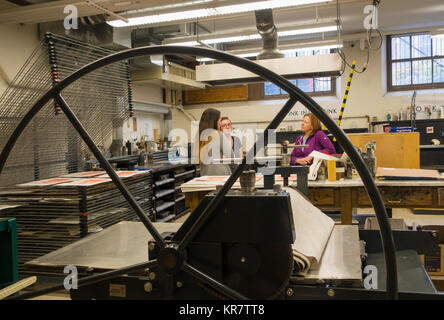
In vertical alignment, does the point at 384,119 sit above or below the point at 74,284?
above

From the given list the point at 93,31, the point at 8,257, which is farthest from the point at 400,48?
the point at 8,257

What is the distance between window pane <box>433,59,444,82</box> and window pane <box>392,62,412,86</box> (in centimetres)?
42

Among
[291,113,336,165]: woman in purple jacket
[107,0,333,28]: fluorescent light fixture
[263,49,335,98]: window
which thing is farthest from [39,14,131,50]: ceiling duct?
[263,49,335,98]: window

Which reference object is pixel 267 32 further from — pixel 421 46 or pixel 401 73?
pixel 421 46

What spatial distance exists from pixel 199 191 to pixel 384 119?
5.40 meters

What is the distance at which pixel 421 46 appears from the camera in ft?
23.1

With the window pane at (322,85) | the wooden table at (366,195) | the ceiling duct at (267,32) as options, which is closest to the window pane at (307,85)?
the window pane at (322,85)

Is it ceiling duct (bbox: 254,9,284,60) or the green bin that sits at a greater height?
ceiling duct (bbox: 254,9,284,60)

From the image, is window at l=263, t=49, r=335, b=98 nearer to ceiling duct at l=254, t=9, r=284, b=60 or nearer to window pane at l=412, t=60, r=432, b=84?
window pane at l=412, t=60, r=432, b=84

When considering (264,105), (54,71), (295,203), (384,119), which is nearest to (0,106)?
(54,71)

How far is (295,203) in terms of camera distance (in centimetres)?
115

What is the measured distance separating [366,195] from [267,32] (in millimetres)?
2171

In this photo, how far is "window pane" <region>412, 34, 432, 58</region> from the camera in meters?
7.00
